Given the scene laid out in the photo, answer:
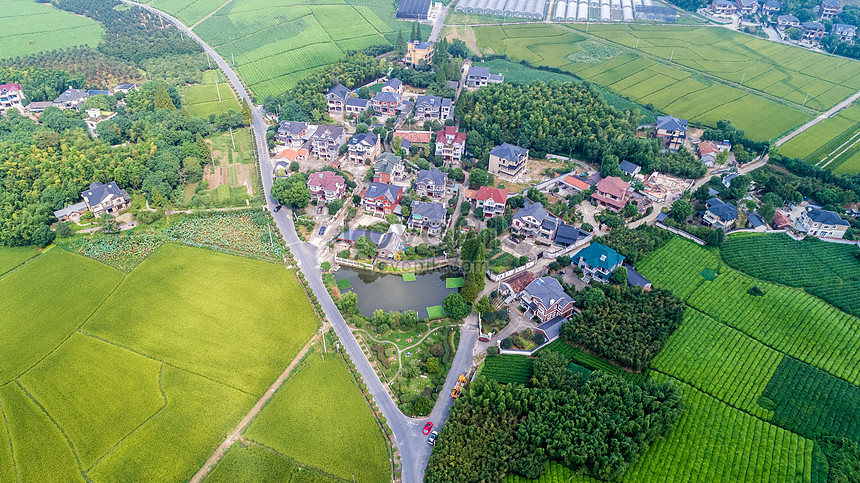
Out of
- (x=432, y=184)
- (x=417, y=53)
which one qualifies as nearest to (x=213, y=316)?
(x=432, y=184)

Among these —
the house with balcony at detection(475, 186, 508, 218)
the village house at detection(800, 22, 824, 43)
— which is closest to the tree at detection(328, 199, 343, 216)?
the house with balcony at detection(475, 186, 508, 218)

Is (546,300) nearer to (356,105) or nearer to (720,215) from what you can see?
(720,215)

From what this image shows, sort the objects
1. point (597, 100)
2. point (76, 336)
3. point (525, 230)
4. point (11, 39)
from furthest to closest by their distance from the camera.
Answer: point (11, 39) → point (597, 100) → point (525, 230) → point (76, 336)

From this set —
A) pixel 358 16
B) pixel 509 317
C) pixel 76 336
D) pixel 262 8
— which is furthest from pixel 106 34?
pixel 509 317

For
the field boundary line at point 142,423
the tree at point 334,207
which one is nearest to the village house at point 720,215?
the tree at point 334,207

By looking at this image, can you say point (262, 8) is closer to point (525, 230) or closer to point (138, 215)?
point (138, 215)

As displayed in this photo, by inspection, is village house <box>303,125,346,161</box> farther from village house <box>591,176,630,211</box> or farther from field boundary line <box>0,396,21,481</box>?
field boundary line <box>0,396,21,481</box>
